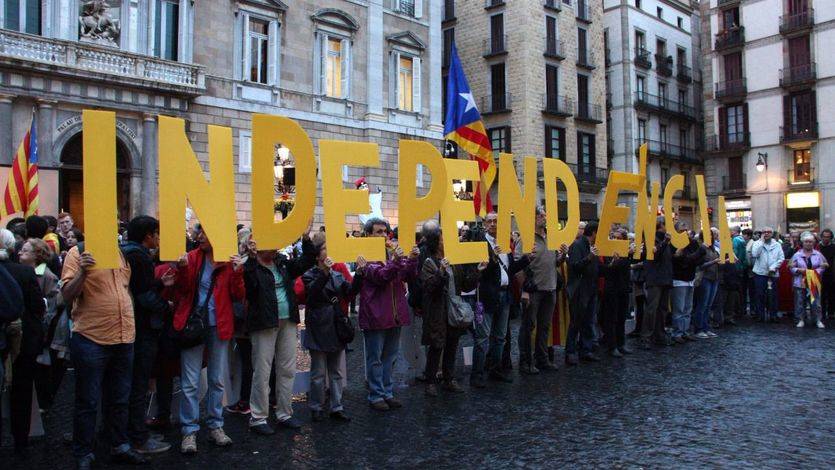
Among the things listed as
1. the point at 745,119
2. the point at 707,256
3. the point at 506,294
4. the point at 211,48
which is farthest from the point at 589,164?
the point at 506,294

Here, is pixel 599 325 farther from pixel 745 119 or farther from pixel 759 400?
pixel 745 119

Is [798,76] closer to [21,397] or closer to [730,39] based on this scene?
[730,39]

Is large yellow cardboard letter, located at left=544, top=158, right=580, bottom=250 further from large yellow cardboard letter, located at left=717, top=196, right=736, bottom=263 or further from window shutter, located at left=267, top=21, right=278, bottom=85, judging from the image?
window shutter, located at left=267, top=21, right=278, bottom=85

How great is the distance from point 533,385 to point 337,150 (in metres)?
3.80

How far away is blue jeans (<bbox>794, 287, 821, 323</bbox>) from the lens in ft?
46.3

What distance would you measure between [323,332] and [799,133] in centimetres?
3903

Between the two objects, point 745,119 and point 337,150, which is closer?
point 337,150

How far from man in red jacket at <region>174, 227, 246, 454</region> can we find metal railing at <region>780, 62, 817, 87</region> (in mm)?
40142

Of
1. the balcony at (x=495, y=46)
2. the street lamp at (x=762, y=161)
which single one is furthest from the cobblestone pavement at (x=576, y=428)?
the street lamp at (x=762, y=161)

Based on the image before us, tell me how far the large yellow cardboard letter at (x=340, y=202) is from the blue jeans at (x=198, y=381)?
1.35 meters

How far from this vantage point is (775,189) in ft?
128

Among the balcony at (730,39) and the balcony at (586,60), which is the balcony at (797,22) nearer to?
the balcony at (730,39)

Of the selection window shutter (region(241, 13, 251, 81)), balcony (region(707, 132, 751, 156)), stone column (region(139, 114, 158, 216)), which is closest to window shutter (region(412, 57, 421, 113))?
window shutter (region(241, 13, 251, 81))

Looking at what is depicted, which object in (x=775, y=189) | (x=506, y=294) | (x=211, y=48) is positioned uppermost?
(x=211, y=48)
